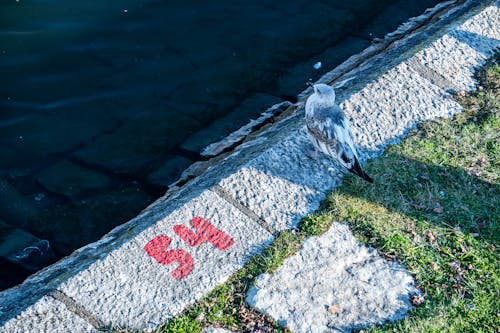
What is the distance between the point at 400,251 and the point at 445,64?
210 cm

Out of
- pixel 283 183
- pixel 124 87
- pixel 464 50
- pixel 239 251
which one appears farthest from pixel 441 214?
pixel 124 87

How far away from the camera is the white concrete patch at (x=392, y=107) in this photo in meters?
4.48

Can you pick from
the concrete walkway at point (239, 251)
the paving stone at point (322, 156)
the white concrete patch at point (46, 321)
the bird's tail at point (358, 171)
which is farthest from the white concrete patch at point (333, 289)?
the white concrete patch at point (46, 321)

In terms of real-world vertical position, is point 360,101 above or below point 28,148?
above

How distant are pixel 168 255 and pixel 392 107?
2.06 metres

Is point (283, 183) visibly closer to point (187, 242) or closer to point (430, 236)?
point (187, 242)

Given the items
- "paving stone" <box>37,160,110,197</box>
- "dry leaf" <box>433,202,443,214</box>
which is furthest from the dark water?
"dry leaf" <box>433,202,443,214</box>

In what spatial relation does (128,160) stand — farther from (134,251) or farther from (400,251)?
(400,251)

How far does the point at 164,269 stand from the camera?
3436mm

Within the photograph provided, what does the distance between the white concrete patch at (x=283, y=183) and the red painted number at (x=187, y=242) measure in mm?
288

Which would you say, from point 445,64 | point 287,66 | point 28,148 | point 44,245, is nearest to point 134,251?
point 44,245

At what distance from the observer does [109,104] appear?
19.3ft

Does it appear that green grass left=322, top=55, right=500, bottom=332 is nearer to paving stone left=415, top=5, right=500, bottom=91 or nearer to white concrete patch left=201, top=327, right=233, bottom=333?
paving stone left=415, top=5, right=500, bottom=91

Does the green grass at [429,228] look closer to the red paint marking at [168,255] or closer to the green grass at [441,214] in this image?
the green grass at [441,214]
